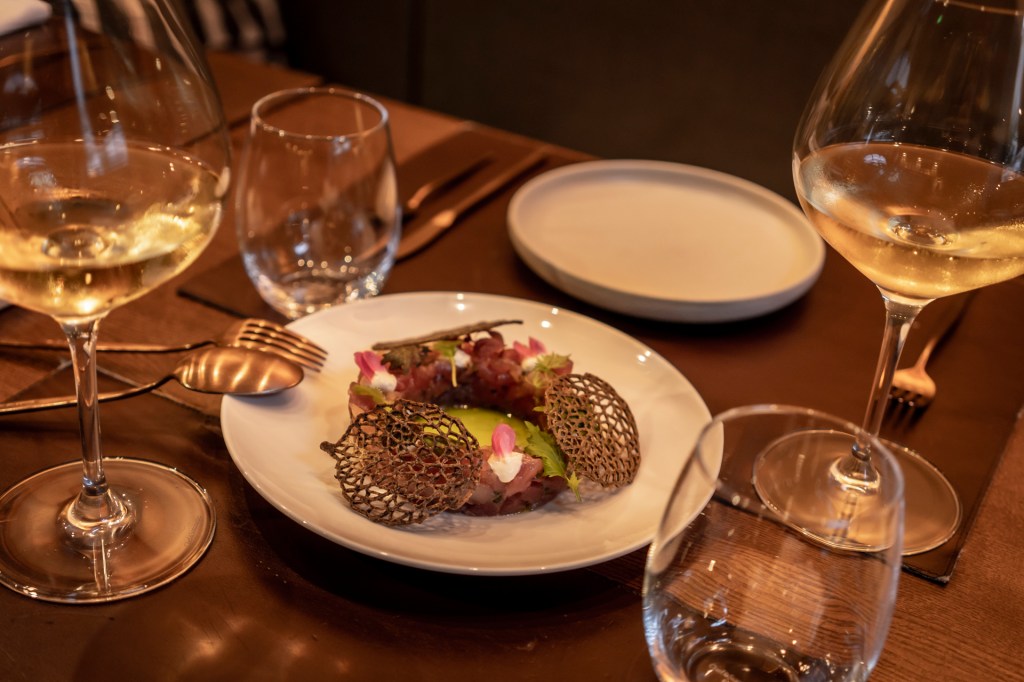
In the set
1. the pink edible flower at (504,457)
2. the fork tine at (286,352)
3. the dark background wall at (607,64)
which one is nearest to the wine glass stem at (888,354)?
the pink edible flower at (504,457)

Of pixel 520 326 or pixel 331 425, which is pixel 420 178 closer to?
pixel 520 326

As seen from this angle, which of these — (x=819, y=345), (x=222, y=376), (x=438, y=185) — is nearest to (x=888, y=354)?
(x=819, y=345)

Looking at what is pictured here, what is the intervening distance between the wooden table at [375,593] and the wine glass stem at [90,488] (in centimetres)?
7

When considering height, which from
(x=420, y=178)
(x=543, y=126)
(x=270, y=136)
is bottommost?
(x=543, y=126)

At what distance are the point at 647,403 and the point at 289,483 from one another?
0.33 metres

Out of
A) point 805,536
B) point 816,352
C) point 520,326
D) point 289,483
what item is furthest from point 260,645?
point 816,352

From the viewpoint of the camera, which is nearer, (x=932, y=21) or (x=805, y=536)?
(x=805, y=536)

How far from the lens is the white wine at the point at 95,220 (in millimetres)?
624

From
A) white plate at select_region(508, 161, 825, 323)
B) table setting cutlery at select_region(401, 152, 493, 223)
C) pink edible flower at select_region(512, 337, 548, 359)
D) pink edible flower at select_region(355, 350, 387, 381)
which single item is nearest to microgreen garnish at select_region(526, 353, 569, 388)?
pink edible flower at select_region(512, 337, 548, 359)

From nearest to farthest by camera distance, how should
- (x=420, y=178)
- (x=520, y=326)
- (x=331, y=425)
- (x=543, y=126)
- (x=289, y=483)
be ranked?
1. (x=289, y=483)
2. (x=331, y=425)
3. (x=520, y=326)
4. (x=420, y=178)
5. (x=543, y=126)

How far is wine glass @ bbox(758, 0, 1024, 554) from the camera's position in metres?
0.79

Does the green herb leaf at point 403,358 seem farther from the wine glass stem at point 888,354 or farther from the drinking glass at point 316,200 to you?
the wine glass stem at point 888,354

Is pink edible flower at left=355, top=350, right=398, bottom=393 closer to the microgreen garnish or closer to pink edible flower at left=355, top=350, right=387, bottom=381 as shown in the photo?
pink edible flower at left=355, top=350, right=387, bottom=381

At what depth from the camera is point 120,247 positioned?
2.14 feet
